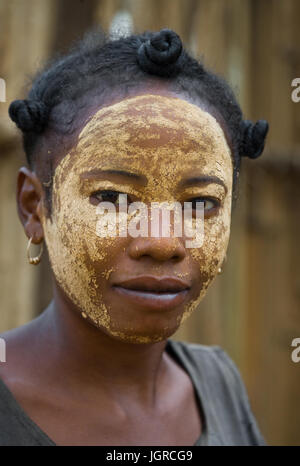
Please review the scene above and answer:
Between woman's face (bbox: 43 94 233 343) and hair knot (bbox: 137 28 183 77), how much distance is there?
0.10 m

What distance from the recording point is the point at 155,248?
1361 mm

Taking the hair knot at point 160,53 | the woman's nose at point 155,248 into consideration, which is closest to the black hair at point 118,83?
the hair knot at point 160,53

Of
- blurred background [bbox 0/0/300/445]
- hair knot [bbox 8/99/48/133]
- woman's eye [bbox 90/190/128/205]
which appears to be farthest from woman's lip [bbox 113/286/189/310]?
blurred background [bbox 0/0/300/445]

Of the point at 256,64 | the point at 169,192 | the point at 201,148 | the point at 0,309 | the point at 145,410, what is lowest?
the point at 145,410

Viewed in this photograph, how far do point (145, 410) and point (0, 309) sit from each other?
1574 millimetres

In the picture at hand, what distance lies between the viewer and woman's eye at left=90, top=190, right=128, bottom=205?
1430 millimetres

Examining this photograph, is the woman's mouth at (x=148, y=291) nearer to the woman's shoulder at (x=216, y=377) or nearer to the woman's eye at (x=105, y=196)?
the woman's eye at (x=105, y=196)

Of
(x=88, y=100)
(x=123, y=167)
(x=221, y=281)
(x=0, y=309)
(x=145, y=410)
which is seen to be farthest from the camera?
(x=221, y=281)

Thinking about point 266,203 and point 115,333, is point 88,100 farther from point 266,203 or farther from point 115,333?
point 266,203

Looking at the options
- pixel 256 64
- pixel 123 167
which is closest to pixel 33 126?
pixel 123 167

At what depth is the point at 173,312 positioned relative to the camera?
147 cm

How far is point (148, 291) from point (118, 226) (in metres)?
0.20

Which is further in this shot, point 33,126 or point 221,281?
point 221,281

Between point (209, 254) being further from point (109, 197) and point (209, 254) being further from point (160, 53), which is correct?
point (160, 53)
